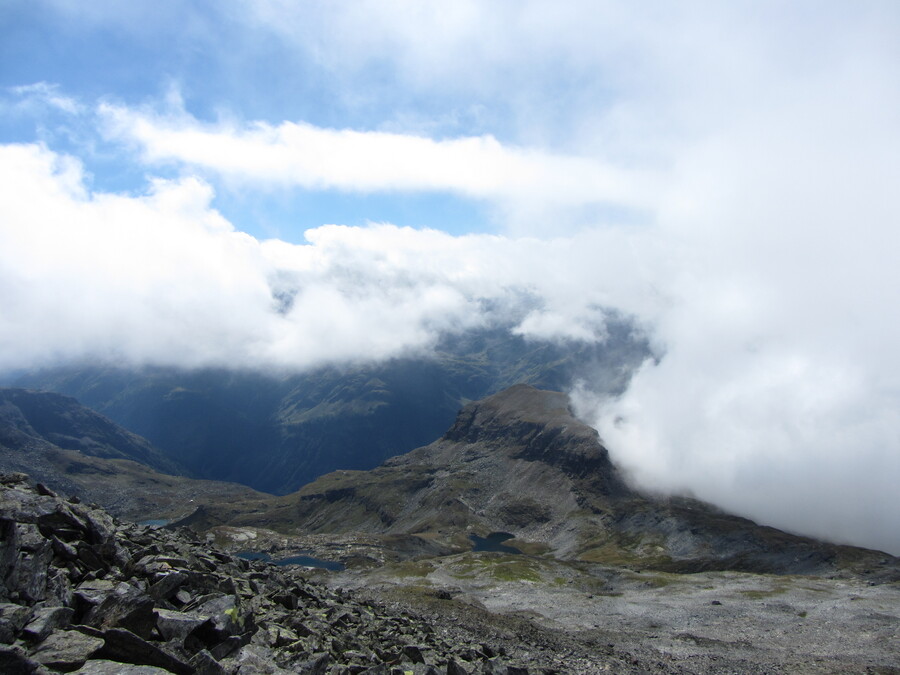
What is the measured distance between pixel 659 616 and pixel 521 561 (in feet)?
292

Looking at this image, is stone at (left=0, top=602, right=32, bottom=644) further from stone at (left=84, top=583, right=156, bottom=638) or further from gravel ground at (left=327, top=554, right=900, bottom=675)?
gravel ground at (left=327, top=554, right=900, bottom=675)

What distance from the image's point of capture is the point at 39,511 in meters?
33.1

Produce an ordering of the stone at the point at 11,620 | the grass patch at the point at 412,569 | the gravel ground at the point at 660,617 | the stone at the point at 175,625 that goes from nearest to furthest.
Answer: the stone at the point at 11,620 < the stone at the point at 175,625 < the gravel ground at the point at 660,617 < the grass patch at the point at 412,569

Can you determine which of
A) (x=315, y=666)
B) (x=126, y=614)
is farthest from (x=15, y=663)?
(x=315, y=666)

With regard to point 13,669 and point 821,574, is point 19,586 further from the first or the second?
point 821,574

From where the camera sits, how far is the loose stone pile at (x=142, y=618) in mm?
22469

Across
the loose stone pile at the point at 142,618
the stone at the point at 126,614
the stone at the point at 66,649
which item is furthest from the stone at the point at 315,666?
the stone at the point at 66,649

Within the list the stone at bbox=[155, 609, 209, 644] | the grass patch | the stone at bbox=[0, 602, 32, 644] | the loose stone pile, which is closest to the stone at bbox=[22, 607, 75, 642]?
the loose stone pile

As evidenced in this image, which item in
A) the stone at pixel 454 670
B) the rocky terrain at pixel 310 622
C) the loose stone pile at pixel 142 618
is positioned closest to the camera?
the loose stone pile at pixel 142 618

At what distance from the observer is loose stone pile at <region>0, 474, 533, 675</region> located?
73.7 ft

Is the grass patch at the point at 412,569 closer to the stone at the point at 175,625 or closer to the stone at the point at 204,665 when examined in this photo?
the stone at the point at 175,625

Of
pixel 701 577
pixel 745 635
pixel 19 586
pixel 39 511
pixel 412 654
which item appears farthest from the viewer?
pixel 701 577

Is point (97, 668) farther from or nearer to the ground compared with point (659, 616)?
farther from the ground

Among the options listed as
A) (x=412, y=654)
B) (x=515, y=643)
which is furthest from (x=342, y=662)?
(x=515, y=643)
